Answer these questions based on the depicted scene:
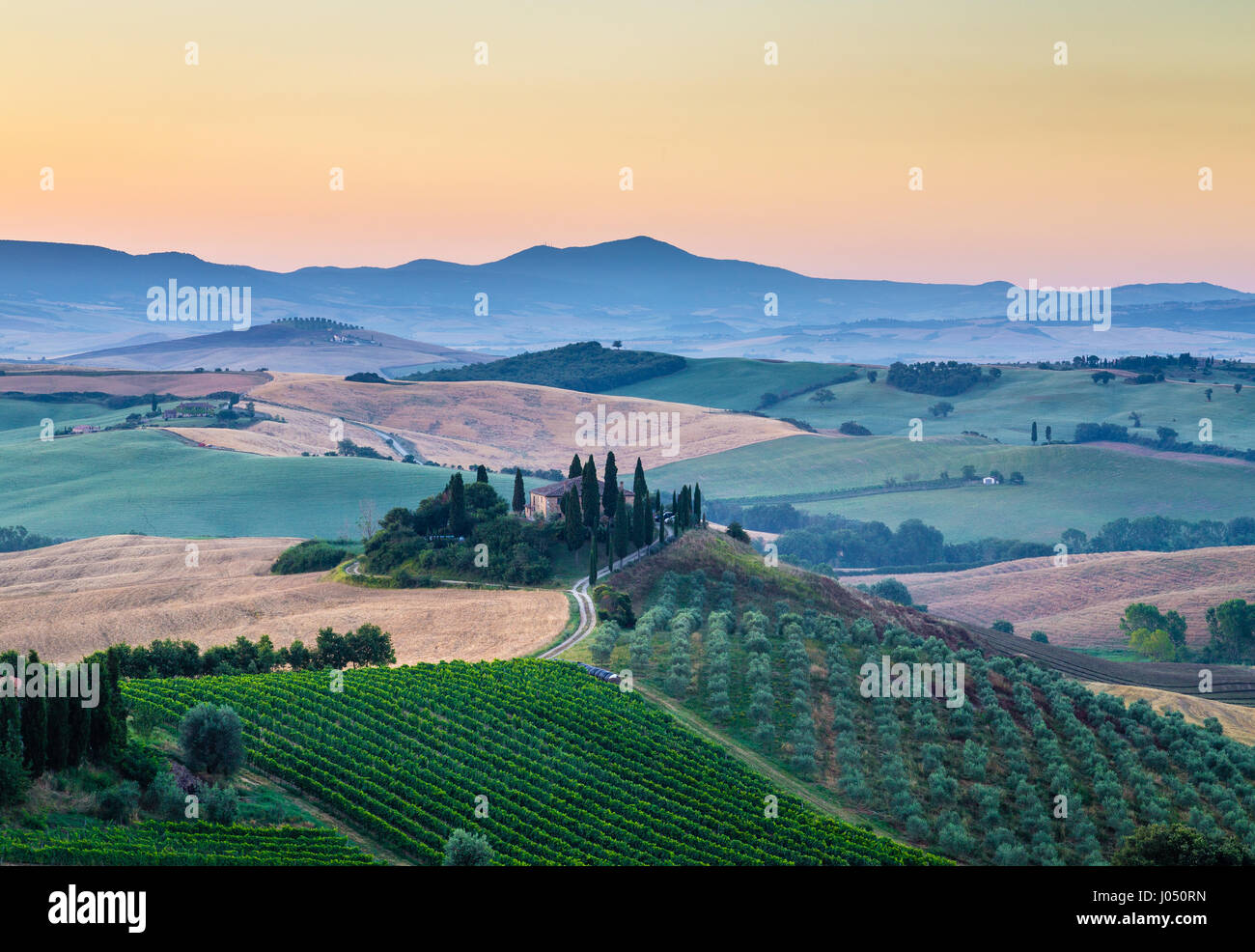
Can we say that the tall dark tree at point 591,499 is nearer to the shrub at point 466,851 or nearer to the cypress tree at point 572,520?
the cypress tree at point 572,520

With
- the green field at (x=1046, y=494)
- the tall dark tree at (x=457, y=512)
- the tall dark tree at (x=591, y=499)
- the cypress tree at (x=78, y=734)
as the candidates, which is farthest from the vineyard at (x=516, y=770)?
the green field at (x=1046, y=494)

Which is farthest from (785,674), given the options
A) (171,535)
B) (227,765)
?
(171,535)

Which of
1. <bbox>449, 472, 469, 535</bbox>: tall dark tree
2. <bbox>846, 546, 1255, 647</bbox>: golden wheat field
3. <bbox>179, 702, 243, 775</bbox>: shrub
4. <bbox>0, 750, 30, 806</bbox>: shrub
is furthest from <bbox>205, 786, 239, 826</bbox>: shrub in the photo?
<bbox>846, 546, 1255, 647</bbox>: golden wheat field

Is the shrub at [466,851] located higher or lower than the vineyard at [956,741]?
higher

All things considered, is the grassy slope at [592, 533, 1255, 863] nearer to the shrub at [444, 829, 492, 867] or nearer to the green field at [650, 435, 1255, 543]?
the shrub at [444, 829, 492, 867]
